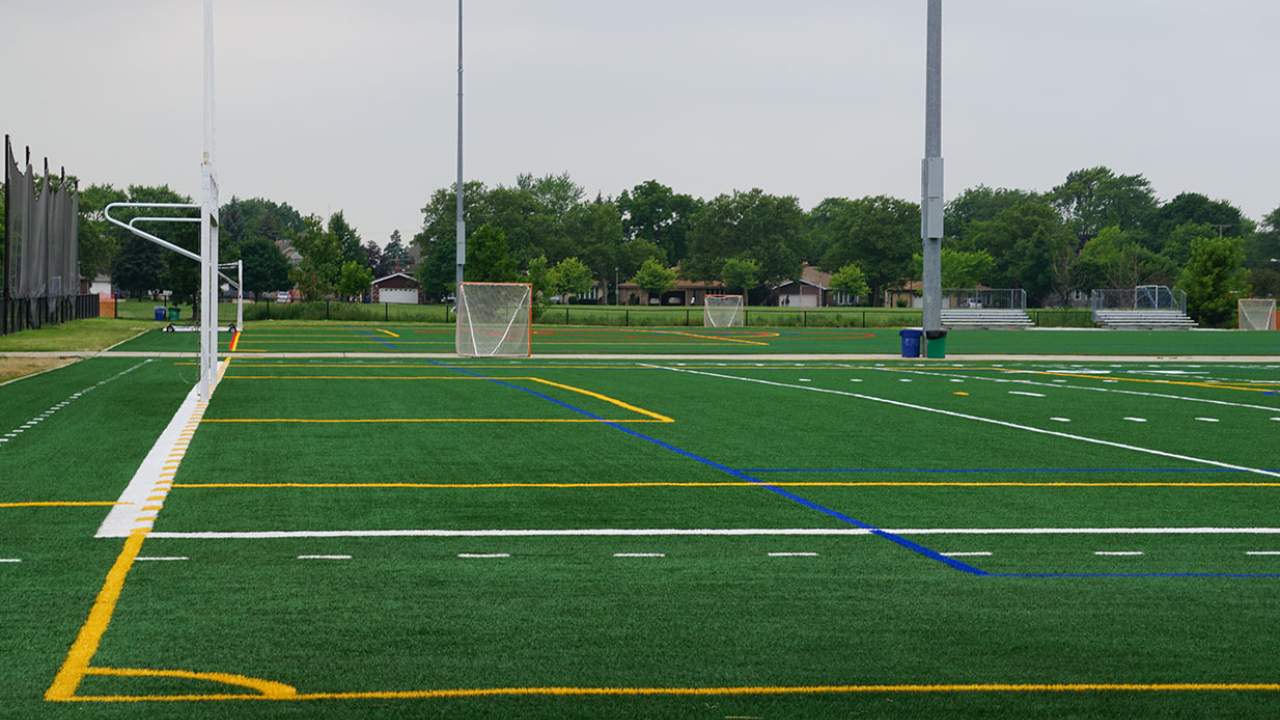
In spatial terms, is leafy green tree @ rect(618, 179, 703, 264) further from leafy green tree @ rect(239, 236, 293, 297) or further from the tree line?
leafy green tree @ rect(239, 236, 293, 297)

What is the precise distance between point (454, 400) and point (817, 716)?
16.1 meters

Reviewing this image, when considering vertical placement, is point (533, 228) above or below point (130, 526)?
above

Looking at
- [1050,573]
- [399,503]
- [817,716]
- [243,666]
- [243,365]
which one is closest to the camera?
[817,716]

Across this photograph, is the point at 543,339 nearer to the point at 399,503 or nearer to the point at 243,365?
the point at 243,365

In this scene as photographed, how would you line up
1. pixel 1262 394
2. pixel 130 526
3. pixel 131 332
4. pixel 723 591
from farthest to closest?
pixel 131 332, pixel 1262 394, pixel 130 526, pixel 723 591

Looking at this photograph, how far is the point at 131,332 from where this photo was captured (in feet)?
164

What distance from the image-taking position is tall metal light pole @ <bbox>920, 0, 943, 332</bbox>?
111ft

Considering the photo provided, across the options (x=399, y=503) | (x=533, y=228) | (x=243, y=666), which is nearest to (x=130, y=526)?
(x=399, y=503)

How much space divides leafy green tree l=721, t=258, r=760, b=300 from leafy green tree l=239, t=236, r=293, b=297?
1757 inches

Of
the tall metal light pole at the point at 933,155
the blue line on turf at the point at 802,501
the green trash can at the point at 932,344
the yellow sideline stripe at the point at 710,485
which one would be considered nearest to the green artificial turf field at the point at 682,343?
the green trash can at the point at 932,344

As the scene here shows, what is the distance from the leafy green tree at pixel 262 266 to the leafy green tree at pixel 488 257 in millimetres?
59646

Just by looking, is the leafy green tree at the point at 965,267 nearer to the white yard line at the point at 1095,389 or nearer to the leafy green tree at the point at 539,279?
the leafy green tree at the point at 539,279

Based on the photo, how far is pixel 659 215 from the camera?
169875mm

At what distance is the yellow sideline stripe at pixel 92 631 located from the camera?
5484 mm
